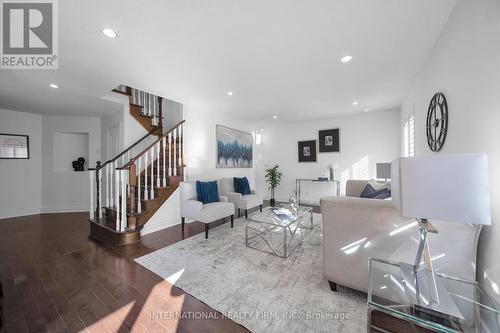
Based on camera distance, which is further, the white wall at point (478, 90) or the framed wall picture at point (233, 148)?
the framed wall picture at point (233, 148)

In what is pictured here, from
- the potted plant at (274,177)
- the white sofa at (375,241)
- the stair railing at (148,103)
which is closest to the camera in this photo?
the white sofa at (375,241)

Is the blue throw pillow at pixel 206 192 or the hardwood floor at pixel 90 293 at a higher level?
the blue throw pillow at pixel 206 192

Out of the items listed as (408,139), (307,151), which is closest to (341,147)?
(307,151)

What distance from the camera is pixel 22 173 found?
4.40 meters

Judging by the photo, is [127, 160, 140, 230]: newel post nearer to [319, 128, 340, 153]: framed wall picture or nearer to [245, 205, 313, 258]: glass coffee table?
[245, 205, 313, 258]: glass coffee table

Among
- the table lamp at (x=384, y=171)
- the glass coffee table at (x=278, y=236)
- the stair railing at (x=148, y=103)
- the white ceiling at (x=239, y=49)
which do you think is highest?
the stair railing at (x=148, y=103)

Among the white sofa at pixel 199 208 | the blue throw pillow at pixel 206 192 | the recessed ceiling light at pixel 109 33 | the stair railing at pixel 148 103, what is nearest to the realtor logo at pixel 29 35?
the recessed ceiling light at pixel 109 33

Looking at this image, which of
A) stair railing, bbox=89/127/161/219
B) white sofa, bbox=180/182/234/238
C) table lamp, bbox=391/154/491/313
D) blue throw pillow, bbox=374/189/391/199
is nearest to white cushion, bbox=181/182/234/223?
white sofa, bbox=180/182/234/238

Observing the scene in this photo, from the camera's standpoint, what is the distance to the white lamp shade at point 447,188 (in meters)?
0.81

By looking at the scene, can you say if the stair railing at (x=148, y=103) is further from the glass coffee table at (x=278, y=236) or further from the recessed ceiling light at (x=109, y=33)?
the glass coffee table at (x=278, y=236)

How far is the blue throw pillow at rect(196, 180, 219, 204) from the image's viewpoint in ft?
11.0

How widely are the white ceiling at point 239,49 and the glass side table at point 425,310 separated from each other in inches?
82.5

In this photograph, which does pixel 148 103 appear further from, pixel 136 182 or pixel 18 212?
pixel 18 212

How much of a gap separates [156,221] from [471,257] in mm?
3815
